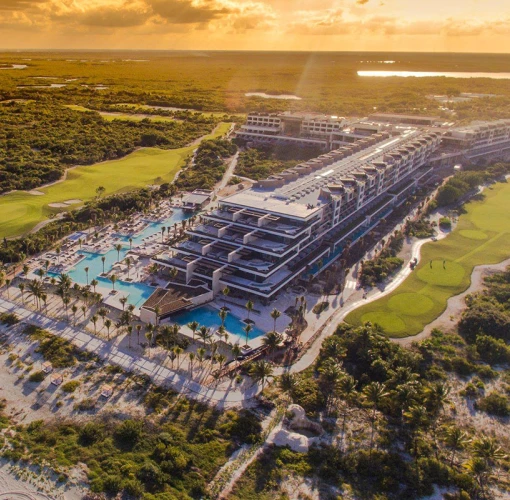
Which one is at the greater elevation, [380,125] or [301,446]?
[380,125]

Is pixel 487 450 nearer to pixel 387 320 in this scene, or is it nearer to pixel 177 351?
pixel 387 320

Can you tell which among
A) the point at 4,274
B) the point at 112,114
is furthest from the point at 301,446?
the point at 112,114

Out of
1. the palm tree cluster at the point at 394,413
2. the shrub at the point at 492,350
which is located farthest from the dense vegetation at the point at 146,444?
the shrub at the point at 492,350

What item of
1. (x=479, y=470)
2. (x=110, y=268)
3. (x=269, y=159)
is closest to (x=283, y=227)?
(x=110, y=268)

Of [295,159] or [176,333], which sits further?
[295,159]

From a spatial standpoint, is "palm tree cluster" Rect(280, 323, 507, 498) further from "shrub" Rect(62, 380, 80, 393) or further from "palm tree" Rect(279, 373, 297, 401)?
"shrub" Rect(62, 380, 80, 393)

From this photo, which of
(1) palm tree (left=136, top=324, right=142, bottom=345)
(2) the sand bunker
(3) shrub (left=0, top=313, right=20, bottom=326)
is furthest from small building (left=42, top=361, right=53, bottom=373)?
(2) the sand bunker

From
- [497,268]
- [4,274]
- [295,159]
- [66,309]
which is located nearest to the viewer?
[66,309]

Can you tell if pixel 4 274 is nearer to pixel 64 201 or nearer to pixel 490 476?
pixel 64 201
